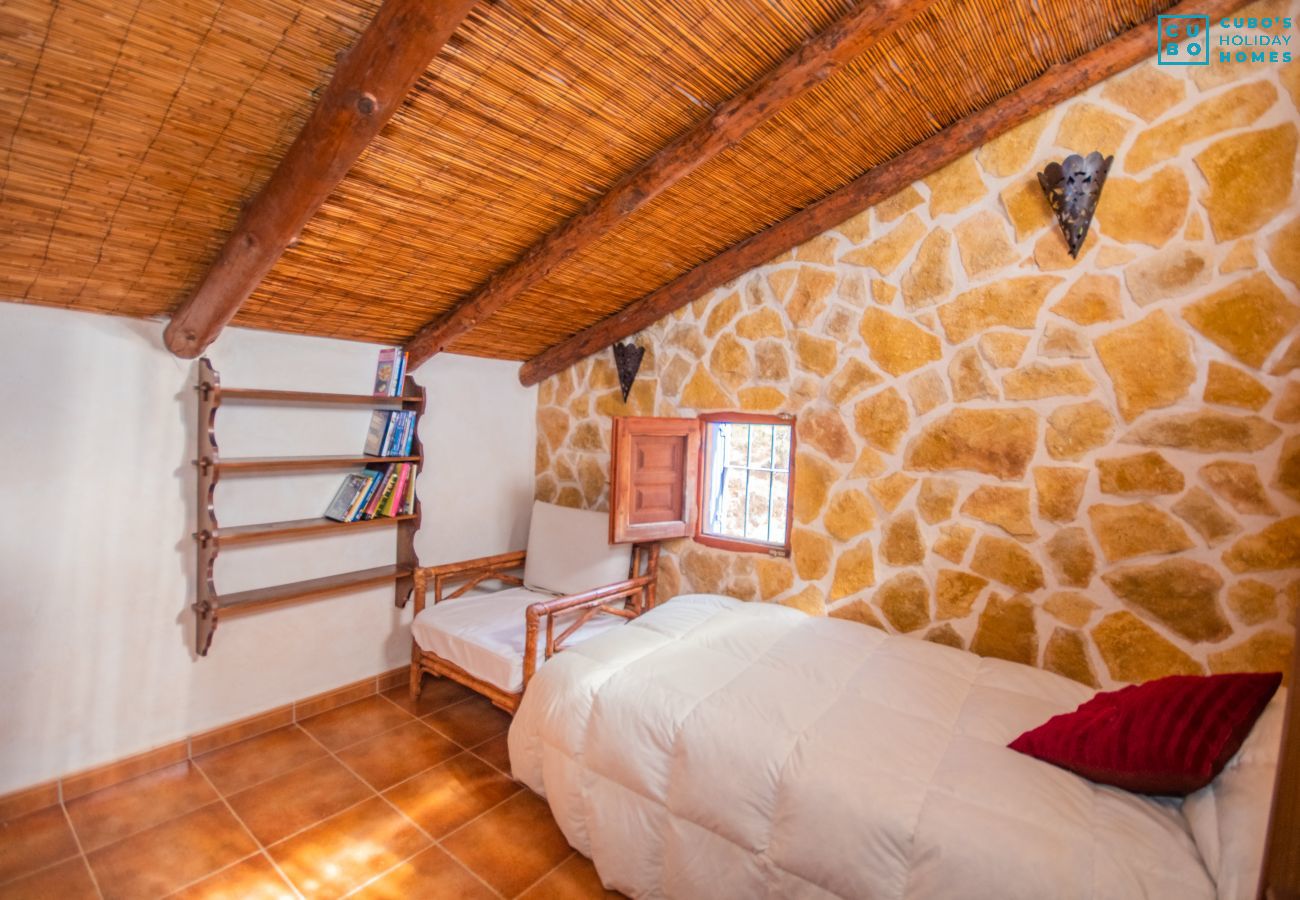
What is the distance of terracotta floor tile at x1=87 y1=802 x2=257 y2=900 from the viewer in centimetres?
183

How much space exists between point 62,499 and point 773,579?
2.84 meters

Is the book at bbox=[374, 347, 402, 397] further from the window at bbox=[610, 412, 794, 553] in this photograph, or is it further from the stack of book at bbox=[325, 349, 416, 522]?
the window at bbox=[610, 412, 794, 553]

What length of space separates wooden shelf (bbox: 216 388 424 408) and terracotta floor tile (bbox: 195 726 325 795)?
1.49m

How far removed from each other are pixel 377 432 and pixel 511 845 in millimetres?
1918

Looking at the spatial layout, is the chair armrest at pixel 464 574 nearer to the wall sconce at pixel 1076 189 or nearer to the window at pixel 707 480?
the window at pixel 707 480

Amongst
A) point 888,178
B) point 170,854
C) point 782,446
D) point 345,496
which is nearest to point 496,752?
point 170,854

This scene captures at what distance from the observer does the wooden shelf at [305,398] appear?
242cm

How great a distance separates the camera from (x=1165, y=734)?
4.58 ft

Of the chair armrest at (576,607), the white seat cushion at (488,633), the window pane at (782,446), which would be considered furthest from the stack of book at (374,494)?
the window pane at (782,446)

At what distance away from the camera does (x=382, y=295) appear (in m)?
2.58

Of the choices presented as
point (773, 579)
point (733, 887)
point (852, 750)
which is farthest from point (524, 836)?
point (773, 579)

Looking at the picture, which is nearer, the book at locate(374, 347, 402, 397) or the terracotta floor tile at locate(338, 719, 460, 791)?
the terracotta floor tile at locate(338, 719, 460, 791)

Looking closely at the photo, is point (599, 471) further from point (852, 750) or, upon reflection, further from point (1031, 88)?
point (1031, 88)

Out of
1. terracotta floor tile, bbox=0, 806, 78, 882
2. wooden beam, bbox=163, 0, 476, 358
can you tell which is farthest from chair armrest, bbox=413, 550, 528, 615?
wooden beam, bbox=163, 0, 476, 358
